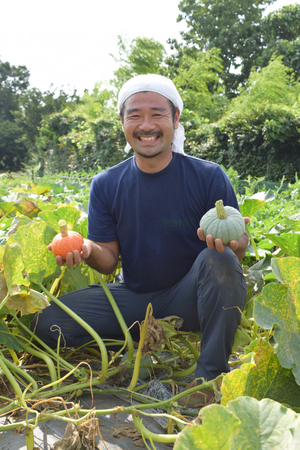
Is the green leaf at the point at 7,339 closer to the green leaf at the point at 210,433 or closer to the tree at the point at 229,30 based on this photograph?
the green leaf at the point at 210,433

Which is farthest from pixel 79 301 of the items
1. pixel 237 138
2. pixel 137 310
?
pixel 237 138

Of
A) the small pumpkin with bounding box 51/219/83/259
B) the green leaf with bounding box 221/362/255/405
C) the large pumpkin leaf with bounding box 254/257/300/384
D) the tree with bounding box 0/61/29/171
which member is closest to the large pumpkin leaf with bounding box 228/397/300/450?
the green leaf with bounding box 221/362/255/405

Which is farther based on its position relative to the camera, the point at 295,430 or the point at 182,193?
the point at 182,193

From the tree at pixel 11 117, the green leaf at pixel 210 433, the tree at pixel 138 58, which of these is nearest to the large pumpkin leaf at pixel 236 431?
the green leaf at pixel 210 433

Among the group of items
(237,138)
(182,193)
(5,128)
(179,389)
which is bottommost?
(179,389)

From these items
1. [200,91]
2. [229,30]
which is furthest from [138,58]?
Answer: [229,30]

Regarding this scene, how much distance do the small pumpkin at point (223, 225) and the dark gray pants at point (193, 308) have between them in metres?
0.08

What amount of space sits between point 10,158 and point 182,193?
4056 centimetres

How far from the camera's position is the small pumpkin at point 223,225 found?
5.90 ft

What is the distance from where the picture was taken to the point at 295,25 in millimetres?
24250

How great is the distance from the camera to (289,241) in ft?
6.03

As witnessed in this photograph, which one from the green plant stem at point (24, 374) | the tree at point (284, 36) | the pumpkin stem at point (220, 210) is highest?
the tree at point (284, 36)

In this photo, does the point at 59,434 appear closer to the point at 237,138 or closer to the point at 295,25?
the point at 237,138

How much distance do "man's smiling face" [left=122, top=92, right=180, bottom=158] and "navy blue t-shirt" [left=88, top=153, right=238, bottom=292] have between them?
133 millimetres
